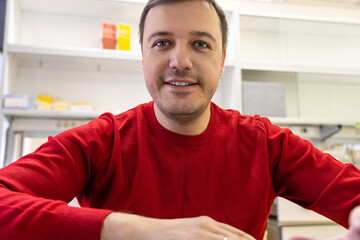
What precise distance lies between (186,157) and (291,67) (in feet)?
6.08

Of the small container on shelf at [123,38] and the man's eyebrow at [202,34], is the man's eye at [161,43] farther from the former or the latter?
the small container on shelf at [123,38]

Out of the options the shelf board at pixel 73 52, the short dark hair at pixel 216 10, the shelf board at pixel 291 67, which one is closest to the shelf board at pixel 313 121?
the shelf board at pixel 291 67

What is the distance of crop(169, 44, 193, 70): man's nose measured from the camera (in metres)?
0.79

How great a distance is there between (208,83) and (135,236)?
48 cm

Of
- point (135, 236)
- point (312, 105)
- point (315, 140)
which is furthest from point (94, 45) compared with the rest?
point (135, 236)

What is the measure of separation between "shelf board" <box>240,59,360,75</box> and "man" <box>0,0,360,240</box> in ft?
4.81

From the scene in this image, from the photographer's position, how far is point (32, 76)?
227 centimetres

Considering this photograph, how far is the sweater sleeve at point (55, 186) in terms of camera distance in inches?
19.2

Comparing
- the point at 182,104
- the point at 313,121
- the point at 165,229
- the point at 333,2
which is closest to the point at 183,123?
the point at 182,104

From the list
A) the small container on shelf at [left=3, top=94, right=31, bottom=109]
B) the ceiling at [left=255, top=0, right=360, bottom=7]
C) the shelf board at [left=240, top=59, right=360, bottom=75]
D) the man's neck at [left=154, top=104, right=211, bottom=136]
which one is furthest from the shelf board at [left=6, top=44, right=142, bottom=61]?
the ceiling at [left=255, top=0, right=360, bottom=7]

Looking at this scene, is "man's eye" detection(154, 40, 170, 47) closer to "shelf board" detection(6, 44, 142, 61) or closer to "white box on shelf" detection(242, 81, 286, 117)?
"shelf board" detection(6, 44, 142, 61)

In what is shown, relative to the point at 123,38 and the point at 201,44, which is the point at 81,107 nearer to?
the point at 123,38

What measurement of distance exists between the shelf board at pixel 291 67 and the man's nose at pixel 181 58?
5.07ft

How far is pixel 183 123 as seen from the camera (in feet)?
2.69
